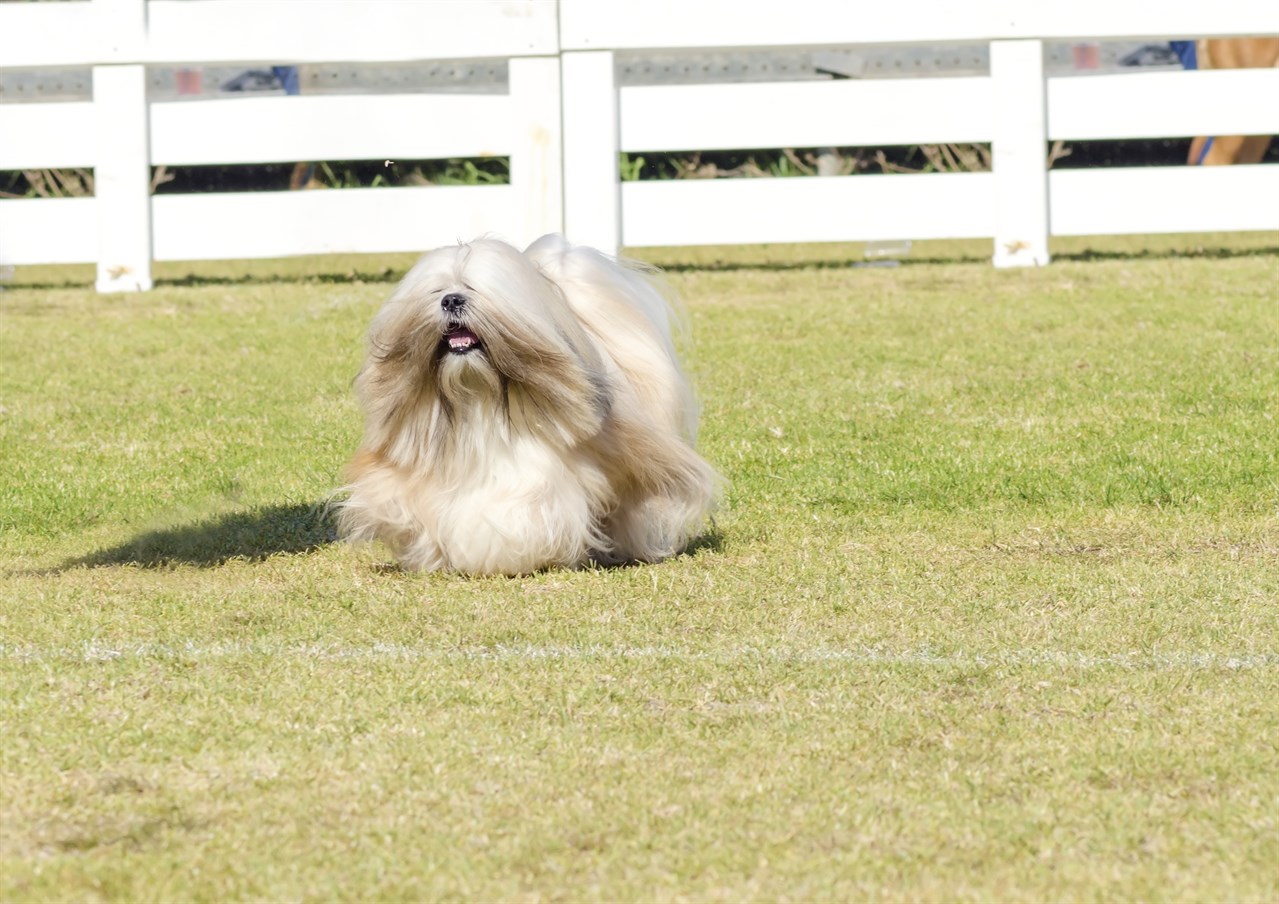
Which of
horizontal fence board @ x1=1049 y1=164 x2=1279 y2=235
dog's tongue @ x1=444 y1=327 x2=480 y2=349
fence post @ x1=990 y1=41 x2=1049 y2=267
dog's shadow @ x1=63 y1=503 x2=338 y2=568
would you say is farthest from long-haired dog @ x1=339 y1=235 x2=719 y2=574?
horizontal fence board @ x1=1049 y1=164 x2=1279 y2=235

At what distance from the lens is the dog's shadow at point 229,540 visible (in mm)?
6984

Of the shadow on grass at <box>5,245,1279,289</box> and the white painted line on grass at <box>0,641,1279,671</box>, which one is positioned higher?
the shadow on grass at <box>5,245,1279,289</box>

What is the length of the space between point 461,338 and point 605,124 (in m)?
7.78

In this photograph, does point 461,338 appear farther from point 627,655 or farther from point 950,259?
point 950,259

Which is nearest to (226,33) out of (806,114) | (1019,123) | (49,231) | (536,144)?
(49,231)

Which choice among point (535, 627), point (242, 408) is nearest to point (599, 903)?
point (535, 627)

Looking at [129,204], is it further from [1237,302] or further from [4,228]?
[1237,302]

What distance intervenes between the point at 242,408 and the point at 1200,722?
6.78 metres

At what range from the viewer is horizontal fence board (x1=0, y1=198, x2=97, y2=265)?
13.7m

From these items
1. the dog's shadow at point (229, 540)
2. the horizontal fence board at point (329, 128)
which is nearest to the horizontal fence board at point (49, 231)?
the horizontal fence board at point (329, 128)

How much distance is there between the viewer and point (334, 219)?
44.9 ft

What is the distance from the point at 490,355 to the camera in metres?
5.87

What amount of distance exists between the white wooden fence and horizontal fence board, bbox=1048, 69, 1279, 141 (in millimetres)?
15

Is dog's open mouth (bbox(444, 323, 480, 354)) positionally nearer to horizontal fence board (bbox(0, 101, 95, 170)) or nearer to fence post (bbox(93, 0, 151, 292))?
fence post (bbox(93, 0, 151, 292))
